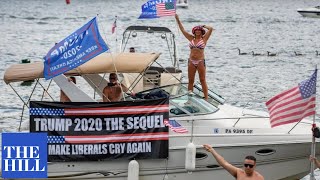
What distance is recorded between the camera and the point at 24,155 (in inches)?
627

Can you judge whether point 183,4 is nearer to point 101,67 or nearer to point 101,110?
point 101,67

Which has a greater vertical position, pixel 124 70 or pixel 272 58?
pixel 124 70

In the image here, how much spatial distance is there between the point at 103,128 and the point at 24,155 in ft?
10.4

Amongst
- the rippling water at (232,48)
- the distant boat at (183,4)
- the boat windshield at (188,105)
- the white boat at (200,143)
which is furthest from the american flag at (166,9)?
the distant boat at (183,4)

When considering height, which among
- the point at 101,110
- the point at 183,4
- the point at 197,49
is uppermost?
the point at 197,49

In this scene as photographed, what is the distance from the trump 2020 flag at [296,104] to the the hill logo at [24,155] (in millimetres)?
4620

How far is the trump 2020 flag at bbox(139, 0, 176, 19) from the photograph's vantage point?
24.5 meters

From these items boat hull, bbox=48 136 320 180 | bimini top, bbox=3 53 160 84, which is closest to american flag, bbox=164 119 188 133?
boat hull, bbox=48 136 320 180

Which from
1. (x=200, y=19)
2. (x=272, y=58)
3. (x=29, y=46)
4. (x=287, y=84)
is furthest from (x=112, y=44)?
(x=200, y=19)

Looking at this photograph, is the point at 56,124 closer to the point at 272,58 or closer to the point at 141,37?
the point at 272,58

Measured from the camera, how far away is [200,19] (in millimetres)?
124812

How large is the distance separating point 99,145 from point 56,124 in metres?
1.02

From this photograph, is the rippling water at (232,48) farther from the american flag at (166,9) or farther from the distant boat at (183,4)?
the distant boat at (183,4)

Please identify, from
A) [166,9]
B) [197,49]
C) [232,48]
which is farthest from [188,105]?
[232,48]
